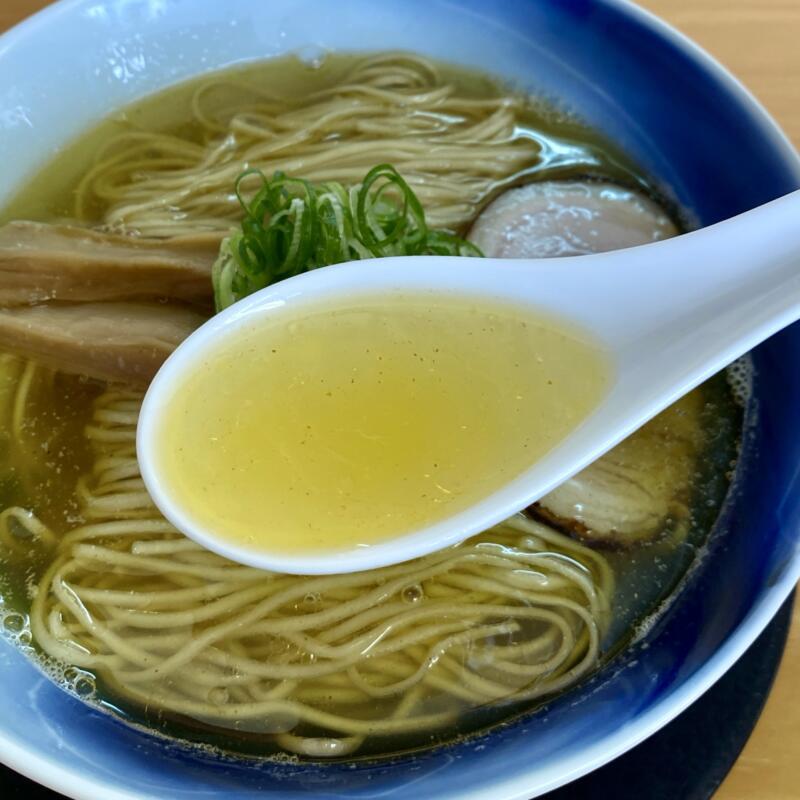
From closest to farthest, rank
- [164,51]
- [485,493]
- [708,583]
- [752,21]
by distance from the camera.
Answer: [485,493] < [708,583] < [164,51] < [752,21]

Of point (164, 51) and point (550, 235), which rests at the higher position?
point (164, 51)

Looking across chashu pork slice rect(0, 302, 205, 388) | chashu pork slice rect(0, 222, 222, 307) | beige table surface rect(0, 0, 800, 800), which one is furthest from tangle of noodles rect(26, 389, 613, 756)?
beige table surface rect(0, 0, 800, 800)

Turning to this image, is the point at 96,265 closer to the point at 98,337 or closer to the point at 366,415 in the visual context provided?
the point at 98,337

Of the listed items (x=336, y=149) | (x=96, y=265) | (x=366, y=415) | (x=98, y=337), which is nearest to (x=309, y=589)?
(x=366, y=415)

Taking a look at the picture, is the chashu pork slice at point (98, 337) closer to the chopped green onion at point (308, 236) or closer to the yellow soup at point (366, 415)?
the chopped green onion at point (308, 236)

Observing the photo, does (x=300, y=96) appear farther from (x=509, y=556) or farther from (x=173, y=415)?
(x=509, y=556)

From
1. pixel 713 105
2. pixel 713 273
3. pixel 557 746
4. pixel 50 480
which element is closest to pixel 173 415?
pixel 50 480
